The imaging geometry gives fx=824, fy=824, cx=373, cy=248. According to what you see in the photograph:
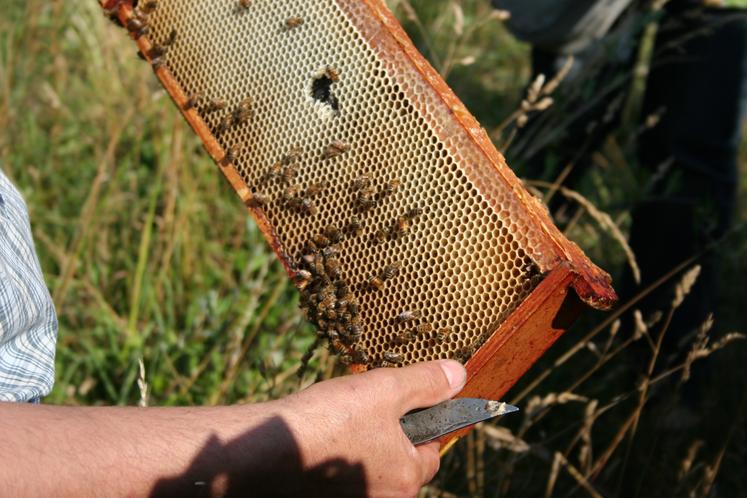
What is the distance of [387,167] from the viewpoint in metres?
2.03

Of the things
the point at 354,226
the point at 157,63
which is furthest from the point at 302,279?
the point at 157,63

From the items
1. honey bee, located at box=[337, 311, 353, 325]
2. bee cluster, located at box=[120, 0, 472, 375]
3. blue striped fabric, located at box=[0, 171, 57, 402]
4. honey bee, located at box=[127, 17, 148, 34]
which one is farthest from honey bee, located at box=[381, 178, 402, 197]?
honey bee, located at box=[127, 17, 148, 34]

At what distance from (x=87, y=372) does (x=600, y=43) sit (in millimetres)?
2647

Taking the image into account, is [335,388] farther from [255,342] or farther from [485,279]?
[255,342]

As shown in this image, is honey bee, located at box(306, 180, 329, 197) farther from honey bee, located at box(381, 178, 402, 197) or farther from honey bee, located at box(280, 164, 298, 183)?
honey bee, located at box(381, 178, 402, 197)

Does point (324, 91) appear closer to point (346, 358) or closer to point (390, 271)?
point (390, 271)

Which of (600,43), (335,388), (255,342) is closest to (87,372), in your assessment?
(255,342)

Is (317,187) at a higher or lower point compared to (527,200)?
lower

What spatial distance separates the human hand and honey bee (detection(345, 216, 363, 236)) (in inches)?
15.8

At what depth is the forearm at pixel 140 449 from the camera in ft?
4.79

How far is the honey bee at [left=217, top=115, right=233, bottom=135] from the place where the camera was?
229cm

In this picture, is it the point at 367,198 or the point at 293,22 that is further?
the point at 293,22

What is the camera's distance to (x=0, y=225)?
1.78 metres

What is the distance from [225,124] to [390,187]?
1.93 ft
